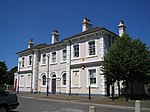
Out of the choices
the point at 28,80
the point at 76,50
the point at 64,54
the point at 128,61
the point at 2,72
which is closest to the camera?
the point at 128,61

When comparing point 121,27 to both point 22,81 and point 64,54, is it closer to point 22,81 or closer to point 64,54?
point 64,54

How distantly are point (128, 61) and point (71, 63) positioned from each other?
9.45 metres

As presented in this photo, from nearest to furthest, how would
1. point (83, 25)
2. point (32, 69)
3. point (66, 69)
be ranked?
point (66, 69) < point (83, 25) < point (32, 69)

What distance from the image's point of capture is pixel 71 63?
1016 inches

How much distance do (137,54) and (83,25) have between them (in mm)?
11847

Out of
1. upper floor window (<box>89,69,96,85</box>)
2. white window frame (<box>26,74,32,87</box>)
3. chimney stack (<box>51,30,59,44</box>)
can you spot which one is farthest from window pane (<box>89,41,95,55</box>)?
white window frame (<box>26,74,32,87</box>)

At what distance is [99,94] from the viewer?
2209 cm

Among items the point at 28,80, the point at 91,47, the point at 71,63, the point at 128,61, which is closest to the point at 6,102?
the point at 128,61

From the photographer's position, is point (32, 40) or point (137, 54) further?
point (32, 40)

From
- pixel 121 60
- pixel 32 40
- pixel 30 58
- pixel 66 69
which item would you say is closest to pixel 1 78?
pixel 32 40

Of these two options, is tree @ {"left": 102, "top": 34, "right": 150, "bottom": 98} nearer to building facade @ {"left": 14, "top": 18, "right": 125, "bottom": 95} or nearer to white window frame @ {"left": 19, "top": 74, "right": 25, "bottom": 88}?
building facade @ {"left": 14, "top": 18, "right": 125, "bottom": 95}

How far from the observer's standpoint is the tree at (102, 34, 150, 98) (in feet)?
59.0

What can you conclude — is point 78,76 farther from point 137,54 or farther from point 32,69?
point 32,69

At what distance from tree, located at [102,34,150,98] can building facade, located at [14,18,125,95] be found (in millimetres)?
2111
